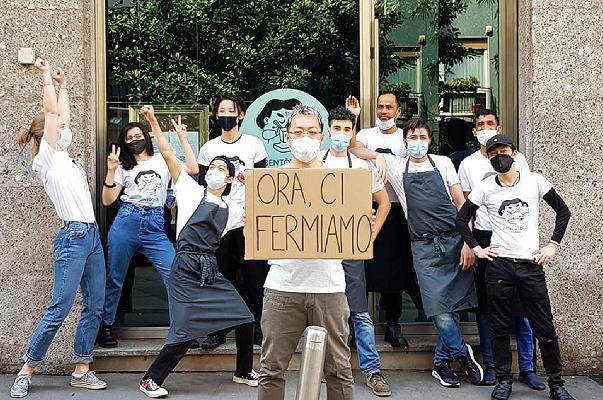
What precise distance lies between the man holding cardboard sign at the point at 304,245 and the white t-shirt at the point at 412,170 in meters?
1.99

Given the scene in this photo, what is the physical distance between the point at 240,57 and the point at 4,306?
9.46ft

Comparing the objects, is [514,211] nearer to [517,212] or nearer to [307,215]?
[517,212]

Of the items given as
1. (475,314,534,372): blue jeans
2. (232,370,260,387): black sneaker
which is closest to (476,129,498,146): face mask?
(475,314,534,372): blue jeans

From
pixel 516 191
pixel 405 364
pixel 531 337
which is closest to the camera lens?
pixel 516 191

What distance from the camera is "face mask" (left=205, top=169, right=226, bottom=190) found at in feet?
18.2

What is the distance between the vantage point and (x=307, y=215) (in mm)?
4172

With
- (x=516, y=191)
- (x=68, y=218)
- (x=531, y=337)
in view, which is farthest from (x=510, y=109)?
(x=68, y=218)

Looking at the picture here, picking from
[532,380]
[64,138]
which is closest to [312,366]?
[64,138]

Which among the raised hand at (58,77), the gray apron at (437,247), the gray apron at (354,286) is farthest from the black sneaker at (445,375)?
the raised hand at (58,77)

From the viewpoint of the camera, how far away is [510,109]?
23.4ft

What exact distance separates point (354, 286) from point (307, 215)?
6.31 feet

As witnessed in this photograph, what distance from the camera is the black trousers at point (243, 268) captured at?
6.44 m

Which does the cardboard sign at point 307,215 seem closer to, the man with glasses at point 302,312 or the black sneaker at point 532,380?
the man with glasses at point 302,312

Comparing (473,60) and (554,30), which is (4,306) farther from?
(554,30)
